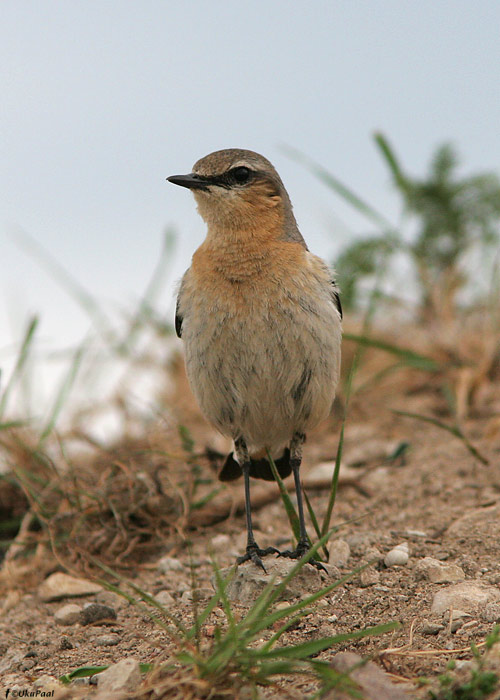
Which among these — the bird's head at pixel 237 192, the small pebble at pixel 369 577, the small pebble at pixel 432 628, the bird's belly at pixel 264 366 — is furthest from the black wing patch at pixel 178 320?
the small pebble at pixel 432 628

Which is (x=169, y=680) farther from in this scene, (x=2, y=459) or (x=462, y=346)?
(x=462, y=346)

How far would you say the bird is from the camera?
4.16m

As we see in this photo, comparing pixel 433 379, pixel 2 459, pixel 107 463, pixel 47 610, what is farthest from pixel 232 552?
pixel 433 379

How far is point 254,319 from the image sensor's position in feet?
13.6

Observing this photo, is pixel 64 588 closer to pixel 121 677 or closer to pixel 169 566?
pixel 169 566

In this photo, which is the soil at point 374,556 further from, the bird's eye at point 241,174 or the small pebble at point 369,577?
the bird's eye at point 241,174

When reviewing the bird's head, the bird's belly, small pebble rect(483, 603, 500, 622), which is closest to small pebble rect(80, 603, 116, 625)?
the bird's belly

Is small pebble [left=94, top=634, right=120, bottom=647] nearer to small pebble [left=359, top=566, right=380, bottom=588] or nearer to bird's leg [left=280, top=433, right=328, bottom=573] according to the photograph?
bird's leg [left=280, top=433, right=328, bottom=573]

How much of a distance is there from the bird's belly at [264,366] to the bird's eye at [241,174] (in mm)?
994

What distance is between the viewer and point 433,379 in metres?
7.43

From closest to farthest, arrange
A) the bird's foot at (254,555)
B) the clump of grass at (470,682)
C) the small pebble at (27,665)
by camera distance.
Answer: the clump of grass at (470,682)
the small pebble at (27,665)
the bird's foot at (254,555)

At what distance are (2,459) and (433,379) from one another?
4.07 m

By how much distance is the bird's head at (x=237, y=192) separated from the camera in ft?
15.0

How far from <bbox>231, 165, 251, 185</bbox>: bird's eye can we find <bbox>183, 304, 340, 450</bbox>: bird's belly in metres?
0.99
